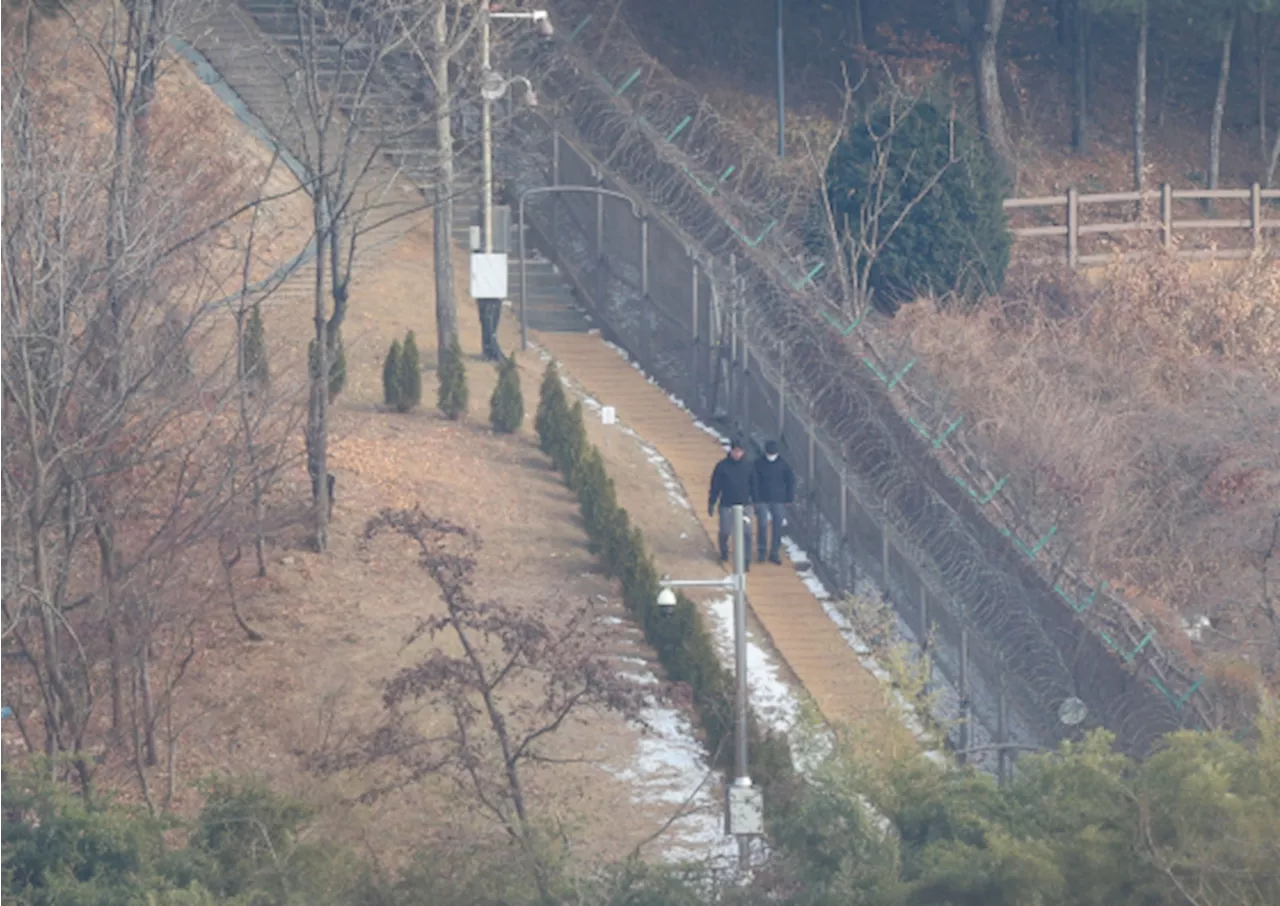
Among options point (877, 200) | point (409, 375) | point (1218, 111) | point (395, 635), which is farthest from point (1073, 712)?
point (1218, 111)

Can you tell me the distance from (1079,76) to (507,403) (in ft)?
54.0

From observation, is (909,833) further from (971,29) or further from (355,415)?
(971,29)

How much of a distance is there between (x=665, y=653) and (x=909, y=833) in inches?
229

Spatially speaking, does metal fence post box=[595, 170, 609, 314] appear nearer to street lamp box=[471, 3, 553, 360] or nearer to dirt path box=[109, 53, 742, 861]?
street lamp box=[471, 3, 553, 360]

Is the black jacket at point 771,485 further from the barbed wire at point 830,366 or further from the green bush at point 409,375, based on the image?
the green bush at point 409,375

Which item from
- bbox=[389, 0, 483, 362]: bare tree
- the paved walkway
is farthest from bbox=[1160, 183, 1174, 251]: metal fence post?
bbox=[389, 0, 483, 362]: bare tree

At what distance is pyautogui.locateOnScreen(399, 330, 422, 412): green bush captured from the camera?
23.1 meters

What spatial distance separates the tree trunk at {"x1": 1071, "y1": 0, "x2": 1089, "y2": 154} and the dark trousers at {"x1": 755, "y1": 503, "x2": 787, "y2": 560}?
1669cm

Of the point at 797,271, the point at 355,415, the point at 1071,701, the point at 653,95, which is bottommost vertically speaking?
the point at 1071,701

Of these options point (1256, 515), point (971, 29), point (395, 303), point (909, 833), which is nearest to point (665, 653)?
point (909, 833)

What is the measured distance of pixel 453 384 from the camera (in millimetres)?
23172

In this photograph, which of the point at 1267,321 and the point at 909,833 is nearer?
the point at 909,833

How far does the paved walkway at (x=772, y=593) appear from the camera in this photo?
16244 mm

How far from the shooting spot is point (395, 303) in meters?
27.7
